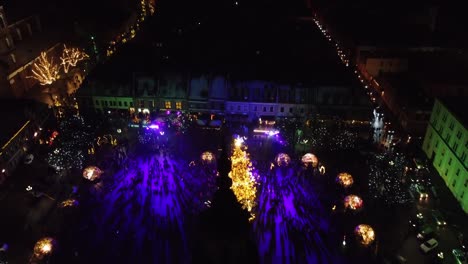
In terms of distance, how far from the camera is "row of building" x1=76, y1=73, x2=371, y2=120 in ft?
216

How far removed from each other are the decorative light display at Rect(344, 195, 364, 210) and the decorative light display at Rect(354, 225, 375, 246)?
4.66 meters

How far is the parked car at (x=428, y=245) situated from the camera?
42.9m

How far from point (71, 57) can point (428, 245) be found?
74.4 meters

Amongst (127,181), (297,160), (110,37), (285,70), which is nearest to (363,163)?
(297,160)

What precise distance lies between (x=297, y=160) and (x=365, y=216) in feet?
47.2

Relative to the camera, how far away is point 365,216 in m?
48.2

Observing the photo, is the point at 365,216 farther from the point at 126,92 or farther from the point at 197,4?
the point at 197,4

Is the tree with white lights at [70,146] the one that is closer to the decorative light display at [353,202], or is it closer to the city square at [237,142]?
the city square at [237,142]

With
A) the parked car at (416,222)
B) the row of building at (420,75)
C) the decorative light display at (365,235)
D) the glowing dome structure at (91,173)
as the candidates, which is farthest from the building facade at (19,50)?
the parked car at (416,222)

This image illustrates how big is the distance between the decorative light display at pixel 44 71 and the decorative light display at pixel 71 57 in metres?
2.24

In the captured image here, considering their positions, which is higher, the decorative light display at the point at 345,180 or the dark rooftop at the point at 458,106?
the dark rooftop at the point at 458,106

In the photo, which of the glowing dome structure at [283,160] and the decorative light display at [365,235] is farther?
the glowing dome structure at [283,160]

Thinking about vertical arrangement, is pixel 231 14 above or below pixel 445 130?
above

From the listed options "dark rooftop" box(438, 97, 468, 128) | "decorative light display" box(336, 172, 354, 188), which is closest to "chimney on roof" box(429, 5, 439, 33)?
"dark rooftop" box(438, 97, 468, 128)
